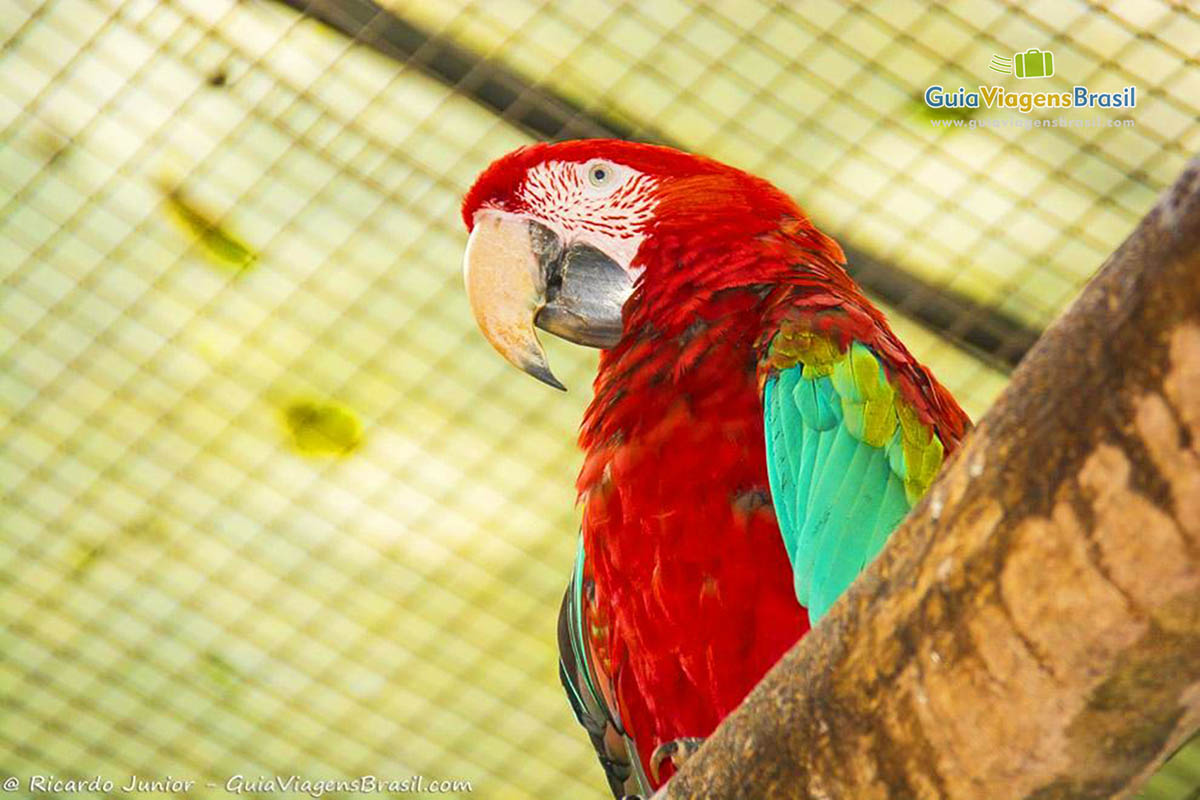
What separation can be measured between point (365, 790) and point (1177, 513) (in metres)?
2.33

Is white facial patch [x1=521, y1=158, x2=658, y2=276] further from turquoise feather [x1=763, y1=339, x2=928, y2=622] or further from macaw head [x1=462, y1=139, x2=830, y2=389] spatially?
turquoise feather [x1=763, y1=339, x2=928, y2=622]

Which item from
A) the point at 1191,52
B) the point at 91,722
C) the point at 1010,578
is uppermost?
the point at 1191,52

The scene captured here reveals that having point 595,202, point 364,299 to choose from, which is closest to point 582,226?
point 595,202

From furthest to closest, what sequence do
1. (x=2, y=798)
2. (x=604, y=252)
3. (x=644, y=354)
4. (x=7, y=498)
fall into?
(x=2, y=798)
(x=7, y=498)
(x=604, y=252)
(x=644, y=354)

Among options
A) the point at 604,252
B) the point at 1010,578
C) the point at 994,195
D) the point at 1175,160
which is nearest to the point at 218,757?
the point at 604,252

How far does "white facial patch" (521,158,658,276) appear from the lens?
1556mm

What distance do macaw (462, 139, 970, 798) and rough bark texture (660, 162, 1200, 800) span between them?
38 cm

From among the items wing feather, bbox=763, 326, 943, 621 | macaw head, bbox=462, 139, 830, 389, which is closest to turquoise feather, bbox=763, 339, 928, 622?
wing feather, bbox=763, 326, 943, 621

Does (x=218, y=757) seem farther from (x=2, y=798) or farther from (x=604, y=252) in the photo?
(x=604, y=252)

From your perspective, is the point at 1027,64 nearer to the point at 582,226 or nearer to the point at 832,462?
the point at 582,226

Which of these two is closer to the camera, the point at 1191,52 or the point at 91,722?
the point at 1191,52

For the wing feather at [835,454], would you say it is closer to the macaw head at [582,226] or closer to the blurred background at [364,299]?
the macaw head at [582,226]

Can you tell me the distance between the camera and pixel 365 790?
8.84ft

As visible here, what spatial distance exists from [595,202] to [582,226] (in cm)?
3
